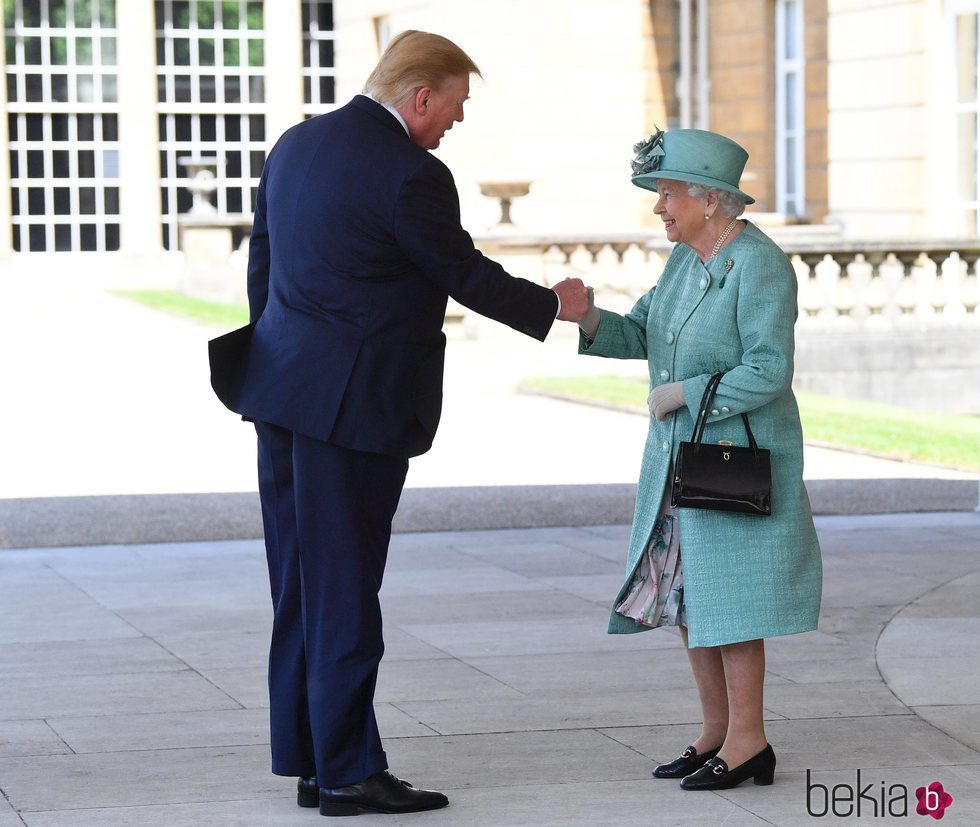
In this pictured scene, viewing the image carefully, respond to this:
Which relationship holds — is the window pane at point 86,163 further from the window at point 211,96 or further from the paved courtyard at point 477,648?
the paved courtyard at point 477,648

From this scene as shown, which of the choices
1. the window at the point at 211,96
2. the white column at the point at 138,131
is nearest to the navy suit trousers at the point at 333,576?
the white column at the point at 138,131

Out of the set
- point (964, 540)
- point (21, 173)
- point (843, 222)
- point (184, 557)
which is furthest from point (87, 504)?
point (21, 173)

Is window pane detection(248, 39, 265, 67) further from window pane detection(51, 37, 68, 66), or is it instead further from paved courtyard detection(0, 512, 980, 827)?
paved courtyard detection(0, 512, 980, 827)

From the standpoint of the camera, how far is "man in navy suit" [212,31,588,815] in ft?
14.4

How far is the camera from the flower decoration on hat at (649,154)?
4652 mm

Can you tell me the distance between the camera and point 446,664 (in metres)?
6.16

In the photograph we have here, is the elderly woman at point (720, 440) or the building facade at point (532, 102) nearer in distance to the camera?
the elderly woman at point (720, 440)

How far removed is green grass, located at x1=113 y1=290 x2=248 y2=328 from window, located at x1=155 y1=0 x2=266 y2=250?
751 cm

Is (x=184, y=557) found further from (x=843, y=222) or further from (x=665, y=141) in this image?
(x=843, y=222)

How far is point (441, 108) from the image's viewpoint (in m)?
4.45

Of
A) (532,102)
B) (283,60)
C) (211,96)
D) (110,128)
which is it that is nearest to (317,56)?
(283,60)

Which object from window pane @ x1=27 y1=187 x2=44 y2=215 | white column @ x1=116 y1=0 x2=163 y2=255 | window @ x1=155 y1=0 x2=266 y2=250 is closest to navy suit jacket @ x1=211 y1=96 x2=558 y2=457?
white column @ x1=116 y1=0 x2=163 y2=255

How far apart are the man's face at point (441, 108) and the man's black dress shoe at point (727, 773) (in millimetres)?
1706

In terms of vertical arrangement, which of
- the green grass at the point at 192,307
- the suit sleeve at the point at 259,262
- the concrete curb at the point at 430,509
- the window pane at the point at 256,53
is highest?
the window pane at the point at 256,53
